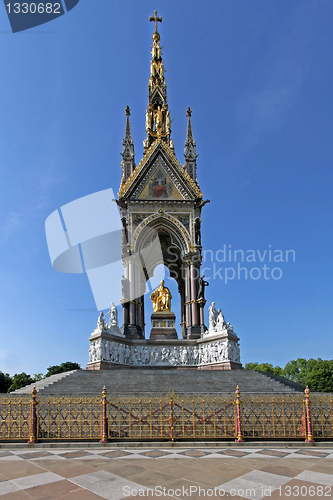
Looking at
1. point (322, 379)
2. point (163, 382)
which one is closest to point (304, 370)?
point (322, 379)

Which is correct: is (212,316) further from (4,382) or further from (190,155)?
(4,382)

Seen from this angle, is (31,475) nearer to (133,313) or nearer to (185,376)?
(185,376)

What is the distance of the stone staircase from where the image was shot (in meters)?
15.1

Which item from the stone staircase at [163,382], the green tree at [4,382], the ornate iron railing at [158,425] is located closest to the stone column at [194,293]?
the stone staircase at [163,382]

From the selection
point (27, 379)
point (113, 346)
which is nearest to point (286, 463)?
point (113, 346)

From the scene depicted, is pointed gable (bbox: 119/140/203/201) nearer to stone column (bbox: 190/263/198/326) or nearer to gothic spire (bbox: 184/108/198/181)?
gothic spire (bbox: 184/108/198/181)

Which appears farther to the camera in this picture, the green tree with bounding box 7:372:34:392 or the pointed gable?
the green tree with bounding box 7:372:34:392

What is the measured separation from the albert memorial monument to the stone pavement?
39.9 feet

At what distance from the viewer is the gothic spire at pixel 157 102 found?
29502mm

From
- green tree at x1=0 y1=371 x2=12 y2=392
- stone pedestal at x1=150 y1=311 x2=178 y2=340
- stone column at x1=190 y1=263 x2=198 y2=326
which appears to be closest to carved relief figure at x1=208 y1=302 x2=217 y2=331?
stone column at x1=190 y1=263 x2=198 y2=326

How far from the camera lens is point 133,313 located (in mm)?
24000

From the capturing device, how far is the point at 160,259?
32.3 metres

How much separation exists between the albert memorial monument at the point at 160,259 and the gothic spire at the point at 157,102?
84 millimetres

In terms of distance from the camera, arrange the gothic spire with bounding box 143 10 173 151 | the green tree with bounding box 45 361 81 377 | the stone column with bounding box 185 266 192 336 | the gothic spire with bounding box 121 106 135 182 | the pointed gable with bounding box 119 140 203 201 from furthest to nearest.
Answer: the green tree with bounding box 45 361 81 377 < the gothic spire with bounding box 143 10 173 151 < the gothic spire with bounding box 121 106 135 182 < the pointed gable with bounding box 119 140 203 201 < the stone column with bounding box 185 266 192 336
